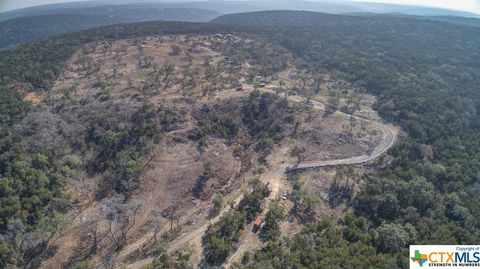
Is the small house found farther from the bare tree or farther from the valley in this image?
the bare tree

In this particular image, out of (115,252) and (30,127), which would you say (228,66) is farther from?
(115,252)

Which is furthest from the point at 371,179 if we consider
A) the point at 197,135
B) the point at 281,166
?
the point at 197,135

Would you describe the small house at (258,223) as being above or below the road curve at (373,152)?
below

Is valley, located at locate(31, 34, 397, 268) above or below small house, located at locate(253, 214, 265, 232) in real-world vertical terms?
above

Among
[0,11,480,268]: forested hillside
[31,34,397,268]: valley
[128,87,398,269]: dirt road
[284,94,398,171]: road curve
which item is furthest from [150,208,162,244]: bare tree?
[284,94,398,171]: road curve

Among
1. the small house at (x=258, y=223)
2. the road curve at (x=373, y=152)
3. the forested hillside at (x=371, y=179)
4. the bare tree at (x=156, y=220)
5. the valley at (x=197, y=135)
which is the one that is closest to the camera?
the forested hillside at (x=371, y=179)

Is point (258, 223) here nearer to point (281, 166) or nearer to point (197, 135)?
point (281, 166)

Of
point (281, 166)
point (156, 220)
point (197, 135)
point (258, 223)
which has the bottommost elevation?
point (258, 223)

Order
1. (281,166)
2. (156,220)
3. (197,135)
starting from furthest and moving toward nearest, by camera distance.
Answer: (197,135)
(281,166)
(156,220)

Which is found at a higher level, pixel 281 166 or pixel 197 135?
pixel 197 135

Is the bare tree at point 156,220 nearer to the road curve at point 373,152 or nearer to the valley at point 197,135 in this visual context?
the valley at point 197,135

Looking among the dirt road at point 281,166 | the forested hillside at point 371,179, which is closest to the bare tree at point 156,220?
the dirt road at point 281,166
